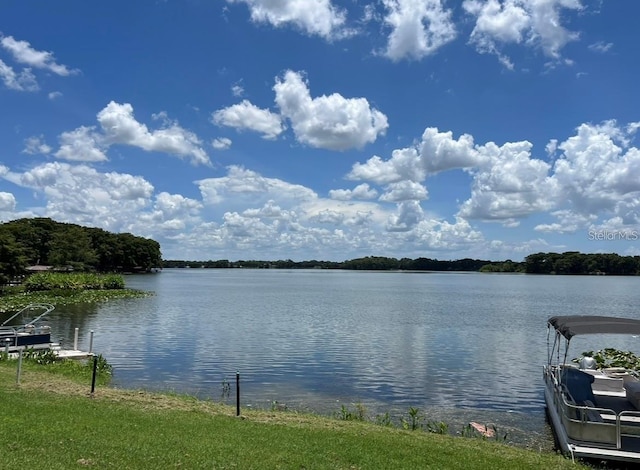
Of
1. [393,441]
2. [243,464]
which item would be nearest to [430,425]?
[393,441]

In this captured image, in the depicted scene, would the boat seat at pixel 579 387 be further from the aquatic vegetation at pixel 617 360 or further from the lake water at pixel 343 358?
the aquatic vegetation at pixel 617 360

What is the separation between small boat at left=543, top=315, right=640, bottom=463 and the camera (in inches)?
511

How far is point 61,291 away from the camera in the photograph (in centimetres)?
6481

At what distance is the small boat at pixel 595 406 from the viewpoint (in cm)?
1298

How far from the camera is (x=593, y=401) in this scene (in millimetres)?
14891

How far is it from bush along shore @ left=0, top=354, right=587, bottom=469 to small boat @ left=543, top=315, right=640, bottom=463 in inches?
31.8

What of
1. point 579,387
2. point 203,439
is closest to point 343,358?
point 579,387

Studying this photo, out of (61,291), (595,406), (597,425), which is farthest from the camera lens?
(61,291)

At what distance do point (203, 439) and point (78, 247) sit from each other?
125m

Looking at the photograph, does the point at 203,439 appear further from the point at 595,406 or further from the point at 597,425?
the point at 595,406

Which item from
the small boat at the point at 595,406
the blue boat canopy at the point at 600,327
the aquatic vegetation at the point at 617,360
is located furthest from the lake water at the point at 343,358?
the blue boat canopy at the point at 600,327

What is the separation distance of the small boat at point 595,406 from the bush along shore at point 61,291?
146 feet

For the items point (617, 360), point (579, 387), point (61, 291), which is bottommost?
point (617, 360)

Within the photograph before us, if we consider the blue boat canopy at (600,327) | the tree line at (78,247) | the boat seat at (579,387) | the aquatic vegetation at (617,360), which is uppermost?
the tree line at (78,247)
